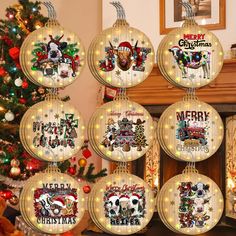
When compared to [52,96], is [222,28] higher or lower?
higher

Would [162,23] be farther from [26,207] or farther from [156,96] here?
[26,207]

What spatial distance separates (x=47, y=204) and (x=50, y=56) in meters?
0.49

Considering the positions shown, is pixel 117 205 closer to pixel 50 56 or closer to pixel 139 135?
pixel 139 135

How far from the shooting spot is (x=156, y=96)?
4.28 meters

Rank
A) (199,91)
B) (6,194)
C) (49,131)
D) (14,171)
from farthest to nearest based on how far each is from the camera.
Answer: (199,91) < (6,194) < (14,171) < (49,131)

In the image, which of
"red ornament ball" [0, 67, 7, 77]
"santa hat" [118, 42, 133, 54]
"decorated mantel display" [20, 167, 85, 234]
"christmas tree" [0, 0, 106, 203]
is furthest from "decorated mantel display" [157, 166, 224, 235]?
"red ornament ball" [0, 67, 7, 77]

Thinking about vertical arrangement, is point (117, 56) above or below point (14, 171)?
above

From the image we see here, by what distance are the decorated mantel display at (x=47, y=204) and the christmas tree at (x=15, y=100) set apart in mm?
1431

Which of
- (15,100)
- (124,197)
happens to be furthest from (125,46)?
(15,100)

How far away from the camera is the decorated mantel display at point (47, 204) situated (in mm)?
1587

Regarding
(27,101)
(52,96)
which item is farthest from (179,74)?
(27,101)

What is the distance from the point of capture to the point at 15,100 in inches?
120

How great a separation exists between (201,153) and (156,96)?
2.70 meters

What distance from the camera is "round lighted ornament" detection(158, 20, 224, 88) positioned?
5.23 feet
